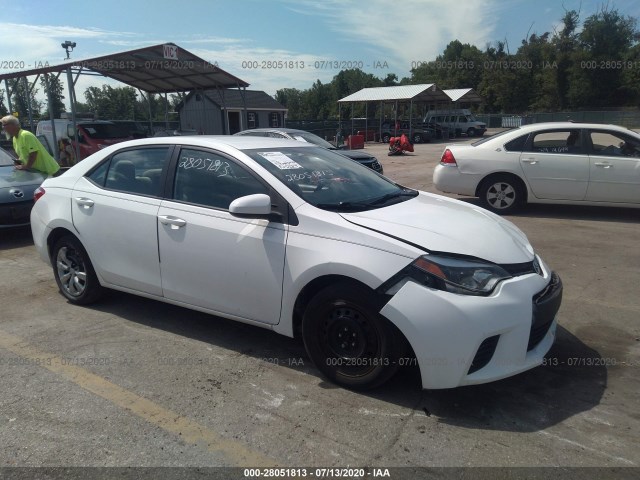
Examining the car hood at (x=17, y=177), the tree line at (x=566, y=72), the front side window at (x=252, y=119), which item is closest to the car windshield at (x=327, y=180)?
the car hood at (x=17, y=177)

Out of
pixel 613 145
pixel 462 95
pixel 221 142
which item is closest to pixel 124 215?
pixel 221 142

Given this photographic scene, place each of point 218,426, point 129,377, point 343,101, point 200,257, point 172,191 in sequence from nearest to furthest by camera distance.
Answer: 1. point 218,426
2. point 129,377
3. point 200,257
4. point 172,191
5. point 343,101

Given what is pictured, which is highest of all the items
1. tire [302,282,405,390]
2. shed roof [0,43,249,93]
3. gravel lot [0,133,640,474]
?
shed roof [0,43,249,93]

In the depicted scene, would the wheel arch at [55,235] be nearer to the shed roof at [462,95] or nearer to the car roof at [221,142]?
the car roof at [221,142]

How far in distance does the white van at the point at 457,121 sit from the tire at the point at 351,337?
132 feet

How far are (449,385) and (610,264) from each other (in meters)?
4.05

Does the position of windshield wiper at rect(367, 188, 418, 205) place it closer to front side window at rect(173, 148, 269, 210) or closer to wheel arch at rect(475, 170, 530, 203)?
front side window at rect(173, 148, 269, 210)

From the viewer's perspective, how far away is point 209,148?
3.90 meters

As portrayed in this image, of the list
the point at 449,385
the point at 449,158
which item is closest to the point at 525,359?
A: the point at 449,385

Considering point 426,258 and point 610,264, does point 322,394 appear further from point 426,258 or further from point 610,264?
point 610,264

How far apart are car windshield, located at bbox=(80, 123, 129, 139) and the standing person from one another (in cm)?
930

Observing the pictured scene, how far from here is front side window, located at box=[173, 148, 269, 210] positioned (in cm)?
365

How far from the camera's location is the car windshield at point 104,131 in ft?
54.3

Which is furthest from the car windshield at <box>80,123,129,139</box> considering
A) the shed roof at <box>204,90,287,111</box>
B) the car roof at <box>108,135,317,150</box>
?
the shed roof at <box>204,90,287,111</box>
